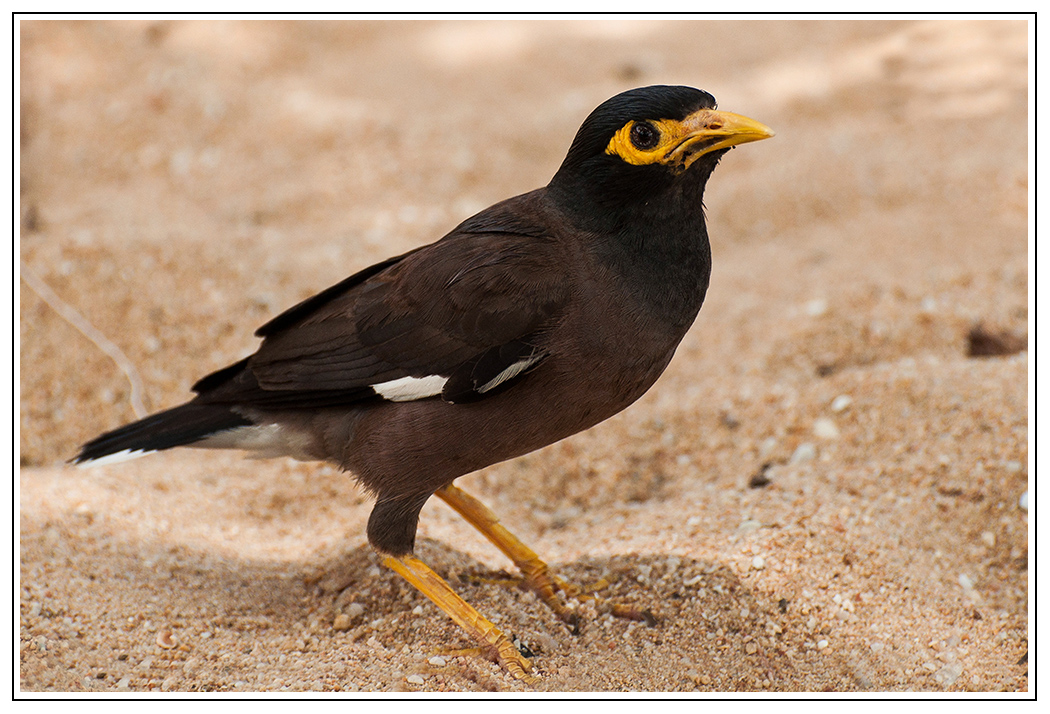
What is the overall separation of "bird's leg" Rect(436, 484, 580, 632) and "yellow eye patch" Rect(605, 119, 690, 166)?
139 centimetres

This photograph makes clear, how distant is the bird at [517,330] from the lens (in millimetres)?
2854

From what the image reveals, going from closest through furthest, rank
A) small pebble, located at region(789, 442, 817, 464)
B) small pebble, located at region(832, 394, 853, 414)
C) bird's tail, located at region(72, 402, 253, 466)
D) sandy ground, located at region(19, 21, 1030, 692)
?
1. sandy ground, located at region(19, 21, 1030, 692)
2. bird's tail, located at region(72, 402, 253, 466)
3. small pebble, located at region(789, 442, 817, 464)
4. small pebble, located at region(832, 394, 853, 414)

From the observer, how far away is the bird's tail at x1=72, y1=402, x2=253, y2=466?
10.9 feet

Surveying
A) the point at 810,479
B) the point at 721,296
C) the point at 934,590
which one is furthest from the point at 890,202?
the point at 934,590

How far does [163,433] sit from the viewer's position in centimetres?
334

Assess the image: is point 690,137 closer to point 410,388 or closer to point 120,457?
point 410,388

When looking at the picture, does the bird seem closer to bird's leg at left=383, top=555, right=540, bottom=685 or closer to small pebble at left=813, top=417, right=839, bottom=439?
bird's leg at left=383, top=555, right=540, bottom=685

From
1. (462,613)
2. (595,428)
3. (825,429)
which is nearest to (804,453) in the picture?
(825,429)

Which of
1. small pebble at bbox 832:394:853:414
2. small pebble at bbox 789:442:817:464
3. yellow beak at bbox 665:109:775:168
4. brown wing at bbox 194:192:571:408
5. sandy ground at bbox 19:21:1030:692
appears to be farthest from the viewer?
small pebble at bbox 832:394:853:414

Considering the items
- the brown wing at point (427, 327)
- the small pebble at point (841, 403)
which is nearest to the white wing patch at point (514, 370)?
the brown wing at point (427, 327)

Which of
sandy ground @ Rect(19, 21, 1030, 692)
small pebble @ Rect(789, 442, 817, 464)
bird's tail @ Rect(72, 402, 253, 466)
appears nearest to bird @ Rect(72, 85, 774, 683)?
bird's tail @ Rect(72, 402, 253, 466)

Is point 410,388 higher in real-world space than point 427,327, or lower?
lower

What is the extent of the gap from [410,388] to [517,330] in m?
0.41

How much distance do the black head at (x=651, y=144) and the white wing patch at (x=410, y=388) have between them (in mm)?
709
